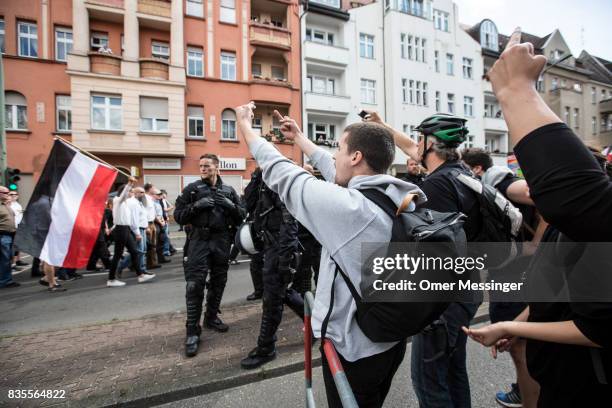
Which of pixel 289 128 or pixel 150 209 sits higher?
pixel 289 128

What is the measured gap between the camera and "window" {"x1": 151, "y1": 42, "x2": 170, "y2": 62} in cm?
1725

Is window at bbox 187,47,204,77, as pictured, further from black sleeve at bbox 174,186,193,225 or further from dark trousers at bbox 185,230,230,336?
dark trousers at bbox 185,230,230,336

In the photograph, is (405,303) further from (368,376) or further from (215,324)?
(215,324)

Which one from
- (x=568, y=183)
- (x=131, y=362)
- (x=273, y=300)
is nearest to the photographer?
(x=568, y=183)

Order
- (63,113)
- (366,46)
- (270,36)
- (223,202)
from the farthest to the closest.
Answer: (366,46) < (270,36) < (63,113) < (223,202)

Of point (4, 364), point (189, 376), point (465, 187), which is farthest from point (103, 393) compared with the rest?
point (465, 187)

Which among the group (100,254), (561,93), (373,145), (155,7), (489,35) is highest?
(489,35)

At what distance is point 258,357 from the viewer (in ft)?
10.2

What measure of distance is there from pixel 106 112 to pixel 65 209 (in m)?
14.4

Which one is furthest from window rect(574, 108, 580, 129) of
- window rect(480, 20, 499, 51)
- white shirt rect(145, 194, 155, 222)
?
white shirt rect(145, 194, 155, 222)

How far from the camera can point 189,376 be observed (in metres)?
2.84

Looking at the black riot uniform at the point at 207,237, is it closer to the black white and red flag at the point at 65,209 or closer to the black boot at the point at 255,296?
the black white and red flag at the point at 65,209

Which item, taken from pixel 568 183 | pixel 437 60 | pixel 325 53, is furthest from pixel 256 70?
pixel 568 183

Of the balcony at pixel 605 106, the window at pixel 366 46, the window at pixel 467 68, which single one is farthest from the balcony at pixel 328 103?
the balcony at pixel 605 106
